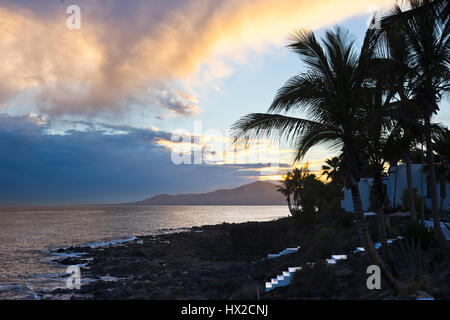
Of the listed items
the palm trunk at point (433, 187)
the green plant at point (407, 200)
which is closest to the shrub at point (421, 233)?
the palm trunk at point (433, 187)

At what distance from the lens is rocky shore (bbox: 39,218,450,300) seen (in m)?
10.3

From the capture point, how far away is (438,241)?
447 inches

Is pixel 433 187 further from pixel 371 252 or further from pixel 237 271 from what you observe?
pixel 237 271

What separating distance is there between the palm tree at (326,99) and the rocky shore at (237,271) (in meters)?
2.60

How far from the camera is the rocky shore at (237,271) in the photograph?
1026 centimetres

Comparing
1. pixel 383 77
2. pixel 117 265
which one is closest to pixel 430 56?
pixel 383 77

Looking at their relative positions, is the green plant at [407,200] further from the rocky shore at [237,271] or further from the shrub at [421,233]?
the shrub at [421,233]

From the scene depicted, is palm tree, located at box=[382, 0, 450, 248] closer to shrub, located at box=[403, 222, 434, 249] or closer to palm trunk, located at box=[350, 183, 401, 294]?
shrub, located at box=[403, 222, 434, 249]

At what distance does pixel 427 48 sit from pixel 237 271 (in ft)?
43.7

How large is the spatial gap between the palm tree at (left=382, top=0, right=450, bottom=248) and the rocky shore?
12.5 ft

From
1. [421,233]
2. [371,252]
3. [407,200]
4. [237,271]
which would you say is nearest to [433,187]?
[421,233]

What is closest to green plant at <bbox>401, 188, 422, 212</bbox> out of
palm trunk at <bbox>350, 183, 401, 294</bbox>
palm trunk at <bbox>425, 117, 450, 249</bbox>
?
palm trunk at <bbox>425, 117, 450, 249</bbox>
